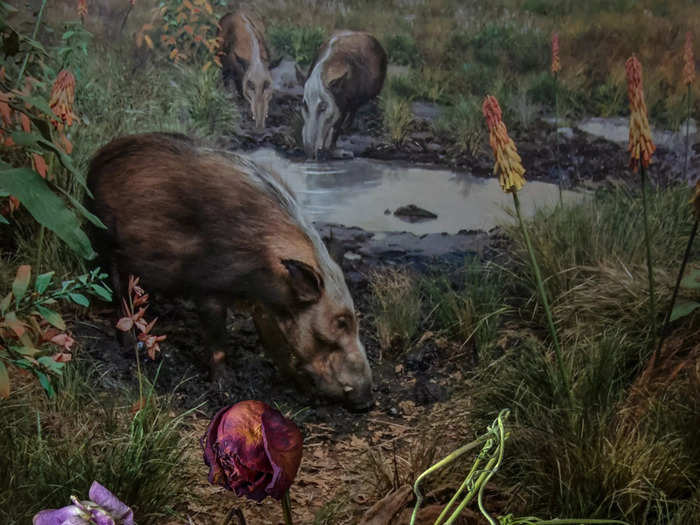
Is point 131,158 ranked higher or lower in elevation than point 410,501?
higher

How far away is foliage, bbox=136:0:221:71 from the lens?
284cm

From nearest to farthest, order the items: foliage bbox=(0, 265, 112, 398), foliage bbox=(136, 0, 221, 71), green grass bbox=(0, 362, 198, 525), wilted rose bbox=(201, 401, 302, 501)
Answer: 1. wilted rose bbox=(201, 401, 302, 501)
2. foliage bbox=(0, 265, 112, 398)
3. green grass bbox=(0, 362, 198, 525)
4. foliage bbox=(136, 0, 221, 71)

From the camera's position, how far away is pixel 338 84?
2.93 meters

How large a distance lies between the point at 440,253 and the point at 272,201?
65 cm

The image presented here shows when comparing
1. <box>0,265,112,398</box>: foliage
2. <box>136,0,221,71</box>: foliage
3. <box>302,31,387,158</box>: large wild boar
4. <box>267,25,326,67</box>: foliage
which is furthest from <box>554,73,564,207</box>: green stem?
<box>0,265,112,398</box>: foliage

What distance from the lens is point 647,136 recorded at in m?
2.44

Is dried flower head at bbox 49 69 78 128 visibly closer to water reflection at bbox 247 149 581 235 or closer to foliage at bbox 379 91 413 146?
water reflection at bbox 247 149 581 235

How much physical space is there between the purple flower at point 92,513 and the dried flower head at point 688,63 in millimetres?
2362

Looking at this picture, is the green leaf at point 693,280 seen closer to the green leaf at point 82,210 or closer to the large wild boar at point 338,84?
the large wild boar at point 338,84

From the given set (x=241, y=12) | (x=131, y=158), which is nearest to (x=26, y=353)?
(x=131, y=158)

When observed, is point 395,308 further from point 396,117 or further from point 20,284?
point 20,284

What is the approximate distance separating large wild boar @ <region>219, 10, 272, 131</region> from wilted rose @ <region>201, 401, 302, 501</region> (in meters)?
1.41

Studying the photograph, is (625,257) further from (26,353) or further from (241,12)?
(26,353)

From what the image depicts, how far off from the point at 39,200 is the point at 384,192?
1495 mm
